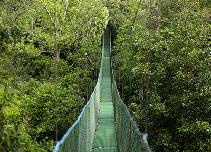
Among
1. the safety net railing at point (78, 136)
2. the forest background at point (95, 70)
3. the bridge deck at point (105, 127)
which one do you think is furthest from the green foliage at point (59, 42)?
the safety net railing at point (78, 136)

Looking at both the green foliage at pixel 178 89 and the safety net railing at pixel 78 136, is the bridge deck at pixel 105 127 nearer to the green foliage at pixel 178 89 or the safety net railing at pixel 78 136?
the green foliage at pixel 178 89

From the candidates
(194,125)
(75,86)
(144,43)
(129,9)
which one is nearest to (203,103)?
(194,125)

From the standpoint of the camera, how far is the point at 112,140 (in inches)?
520

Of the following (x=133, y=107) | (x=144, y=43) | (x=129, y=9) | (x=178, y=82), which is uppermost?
(x=129, y=9)

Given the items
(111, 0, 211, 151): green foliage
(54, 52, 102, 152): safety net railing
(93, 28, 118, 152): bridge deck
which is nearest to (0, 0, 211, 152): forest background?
(111, 0, 211, 151): green foliage

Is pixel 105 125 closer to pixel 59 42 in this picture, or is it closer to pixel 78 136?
pixel 78 136

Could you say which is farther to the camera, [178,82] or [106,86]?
[106,86]

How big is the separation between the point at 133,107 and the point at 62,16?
13473 mm

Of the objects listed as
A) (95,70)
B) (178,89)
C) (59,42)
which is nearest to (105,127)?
(178,89)

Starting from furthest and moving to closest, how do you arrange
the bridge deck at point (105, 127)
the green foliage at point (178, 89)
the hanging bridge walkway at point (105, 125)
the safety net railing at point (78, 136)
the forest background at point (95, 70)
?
1. the green foliage at point (178, 89)
2. the bridge deck at point (105, 127)
3. the forest background at point (95, 70)
4. the hanging bridge walkway at point (105, 125)
5. the safety net railing at point (78, 136)

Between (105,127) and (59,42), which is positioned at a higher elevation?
(59,42)

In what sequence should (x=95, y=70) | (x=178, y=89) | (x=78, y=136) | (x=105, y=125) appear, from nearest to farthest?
(x=78, y=136)
(x=178, y=89)
(x=105, y=125)
(x=95, y=70)

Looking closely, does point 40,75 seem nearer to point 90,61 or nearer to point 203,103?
point 90,61

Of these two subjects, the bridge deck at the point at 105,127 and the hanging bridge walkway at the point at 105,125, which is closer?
the hanging bridge walkway at the point at 105,125
